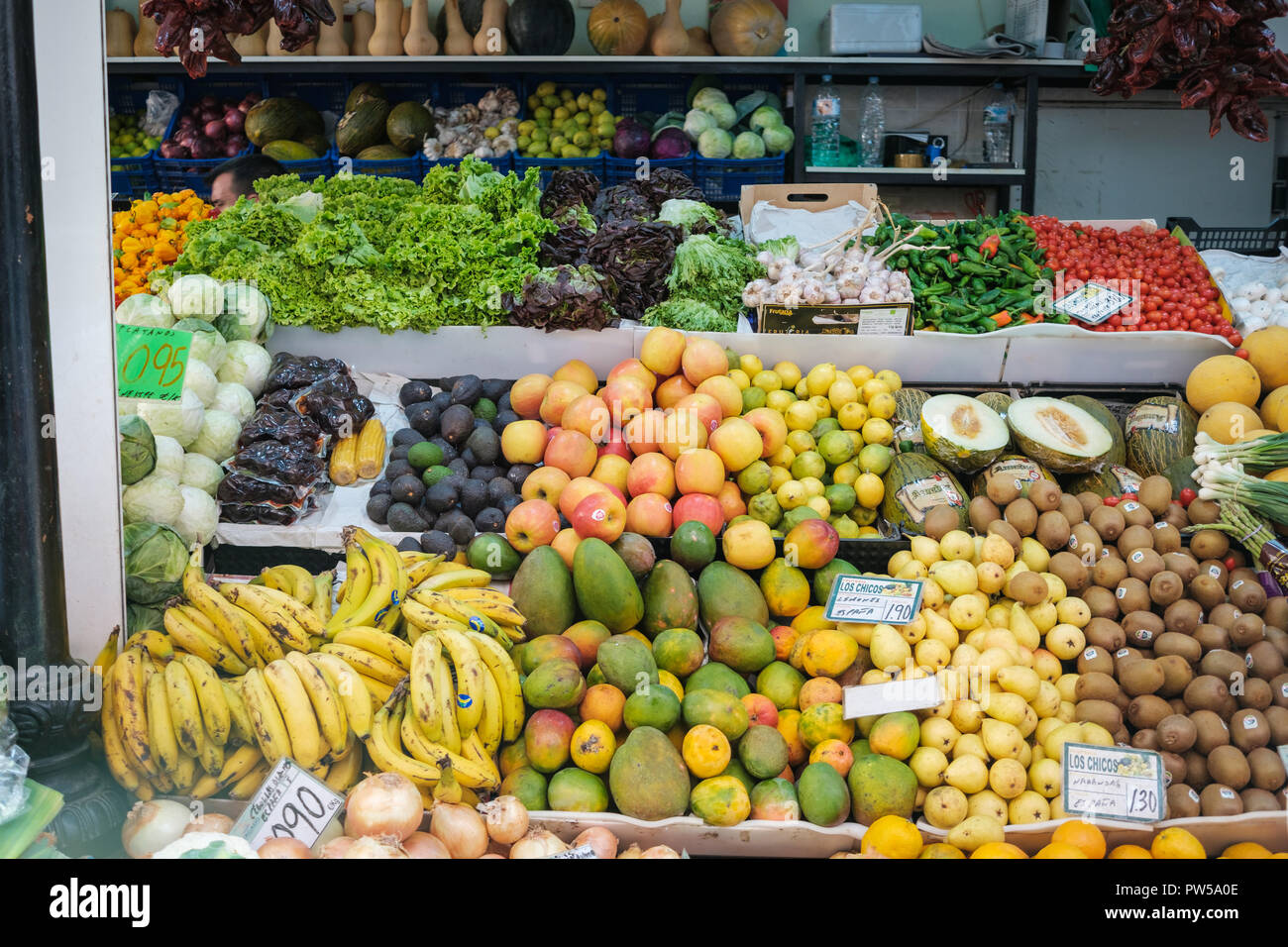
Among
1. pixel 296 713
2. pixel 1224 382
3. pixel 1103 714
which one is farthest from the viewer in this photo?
pixel 1224 382

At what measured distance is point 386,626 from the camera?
2203 mm

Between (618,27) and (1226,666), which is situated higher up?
(618,27)

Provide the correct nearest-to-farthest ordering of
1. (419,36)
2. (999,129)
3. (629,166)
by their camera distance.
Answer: (629,166), (419,36), (999,129)

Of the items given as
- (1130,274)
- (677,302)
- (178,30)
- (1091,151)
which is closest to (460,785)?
(677,302)

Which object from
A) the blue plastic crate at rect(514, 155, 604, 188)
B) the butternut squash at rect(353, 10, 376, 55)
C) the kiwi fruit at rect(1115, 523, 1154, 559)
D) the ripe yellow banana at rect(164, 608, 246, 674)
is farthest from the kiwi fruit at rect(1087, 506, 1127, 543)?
the butternut squash at rect(353, 10, 376, 55)

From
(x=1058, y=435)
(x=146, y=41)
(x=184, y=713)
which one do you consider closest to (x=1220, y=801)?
(x=1058, y=435)

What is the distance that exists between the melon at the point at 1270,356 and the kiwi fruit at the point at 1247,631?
51.3 inches

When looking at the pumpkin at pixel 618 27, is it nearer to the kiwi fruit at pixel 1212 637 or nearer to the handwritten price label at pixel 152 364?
the handwritten price label at pixel 152 364

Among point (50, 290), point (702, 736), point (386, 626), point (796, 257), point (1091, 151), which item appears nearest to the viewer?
point (50, 290)

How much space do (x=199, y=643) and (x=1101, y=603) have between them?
7.10ft

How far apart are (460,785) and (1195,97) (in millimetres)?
3327

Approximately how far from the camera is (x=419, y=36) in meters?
5.68

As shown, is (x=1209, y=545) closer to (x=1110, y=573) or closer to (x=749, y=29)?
(x=1110, y=573)
